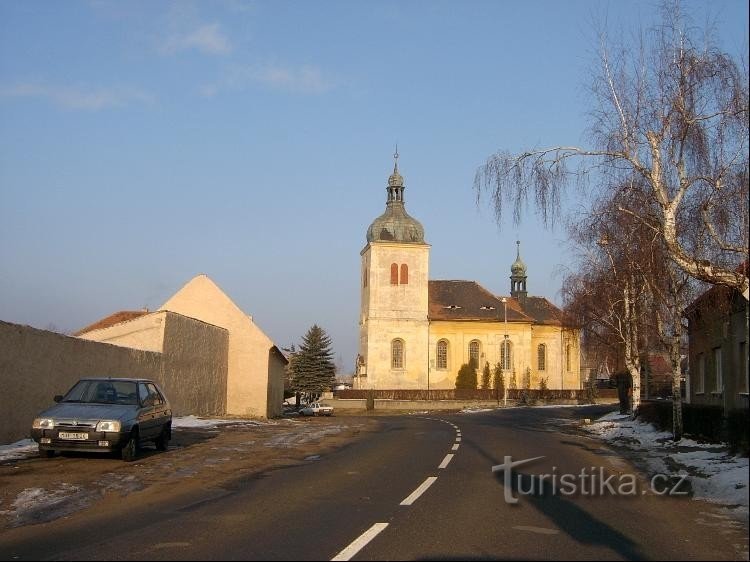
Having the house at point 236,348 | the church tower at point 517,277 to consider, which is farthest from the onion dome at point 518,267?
the house at point 236,348

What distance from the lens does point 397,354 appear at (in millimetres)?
81188

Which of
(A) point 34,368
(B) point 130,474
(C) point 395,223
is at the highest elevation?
(C) point 395,223

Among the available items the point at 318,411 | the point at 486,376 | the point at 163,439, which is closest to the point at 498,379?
the point at 486,376

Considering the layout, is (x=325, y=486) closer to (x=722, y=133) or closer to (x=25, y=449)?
(x=25, y=449)

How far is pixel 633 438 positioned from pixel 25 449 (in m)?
16.6

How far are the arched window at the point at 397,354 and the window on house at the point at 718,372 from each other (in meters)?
54.4

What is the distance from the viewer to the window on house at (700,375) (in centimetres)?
2923

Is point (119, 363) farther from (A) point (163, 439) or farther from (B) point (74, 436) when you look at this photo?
(B) point (74, 436)

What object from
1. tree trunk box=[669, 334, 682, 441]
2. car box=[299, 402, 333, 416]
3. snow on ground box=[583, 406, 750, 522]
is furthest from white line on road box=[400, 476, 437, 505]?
car box=[299, 402, 333, 416]

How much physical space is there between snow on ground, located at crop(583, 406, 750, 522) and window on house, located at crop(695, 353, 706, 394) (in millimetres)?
3953

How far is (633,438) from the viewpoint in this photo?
76.7ft

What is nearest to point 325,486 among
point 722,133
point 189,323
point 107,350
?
point 722,133

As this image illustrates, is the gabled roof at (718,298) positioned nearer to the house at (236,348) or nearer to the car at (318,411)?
the house at (236,348)

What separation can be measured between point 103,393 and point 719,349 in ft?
65.5
